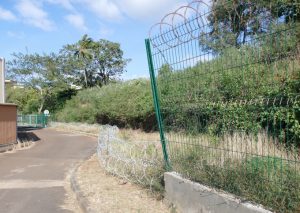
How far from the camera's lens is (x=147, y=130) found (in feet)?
92.7

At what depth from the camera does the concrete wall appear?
840 inches

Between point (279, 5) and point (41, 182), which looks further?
point (41, 182)

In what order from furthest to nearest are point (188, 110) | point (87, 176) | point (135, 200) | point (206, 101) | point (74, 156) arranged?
point (74, 156), point (87, 176), point (135, 200), point (188, 110), point (206, 101)

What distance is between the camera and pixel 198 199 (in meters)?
5.95

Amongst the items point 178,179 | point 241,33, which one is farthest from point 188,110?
point 241,33

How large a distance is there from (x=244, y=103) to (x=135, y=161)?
428 cm

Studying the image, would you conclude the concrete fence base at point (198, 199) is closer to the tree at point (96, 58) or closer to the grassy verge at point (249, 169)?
the grassy verge at point (249, 169)

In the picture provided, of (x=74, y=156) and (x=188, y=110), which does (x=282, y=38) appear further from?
(x=74, y=156)

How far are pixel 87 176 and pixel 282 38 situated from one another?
784 centimetres

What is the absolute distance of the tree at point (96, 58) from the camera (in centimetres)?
5608

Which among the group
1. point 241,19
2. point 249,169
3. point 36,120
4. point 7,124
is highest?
point 36,120

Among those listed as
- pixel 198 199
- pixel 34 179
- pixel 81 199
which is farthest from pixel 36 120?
pixel 198 199

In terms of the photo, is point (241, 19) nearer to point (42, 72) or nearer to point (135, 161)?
point (135, 161)

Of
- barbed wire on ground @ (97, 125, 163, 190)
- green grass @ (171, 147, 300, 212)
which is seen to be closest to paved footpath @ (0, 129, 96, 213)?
barbed wire on ground @ (97, 125, 163, 190)
